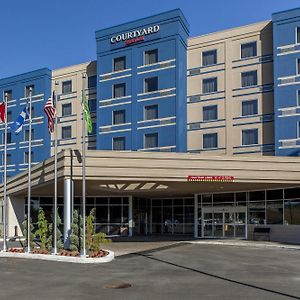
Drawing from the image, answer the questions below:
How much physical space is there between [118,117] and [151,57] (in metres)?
6.26

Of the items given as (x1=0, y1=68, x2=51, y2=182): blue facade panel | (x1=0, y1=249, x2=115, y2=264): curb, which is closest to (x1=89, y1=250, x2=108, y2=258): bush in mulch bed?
(x1=0, y1=249, x2=115, y2=264): curb

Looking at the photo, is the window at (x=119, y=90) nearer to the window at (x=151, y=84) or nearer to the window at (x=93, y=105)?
the window at (x=151, y=84)

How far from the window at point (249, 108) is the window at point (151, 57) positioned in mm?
8861

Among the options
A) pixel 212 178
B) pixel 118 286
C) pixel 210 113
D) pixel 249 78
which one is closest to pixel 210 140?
pixel 210 113

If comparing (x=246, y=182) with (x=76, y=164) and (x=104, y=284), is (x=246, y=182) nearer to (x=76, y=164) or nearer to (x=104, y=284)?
(x=76, y=164)

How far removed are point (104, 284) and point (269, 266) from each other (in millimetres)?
7311

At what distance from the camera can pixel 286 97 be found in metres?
39.9

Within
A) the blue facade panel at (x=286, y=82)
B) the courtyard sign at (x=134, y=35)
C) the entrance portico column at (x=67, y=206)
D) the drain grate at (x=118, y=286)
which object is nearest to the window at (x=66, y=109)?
the courtyard sign at (x=134, y=35)

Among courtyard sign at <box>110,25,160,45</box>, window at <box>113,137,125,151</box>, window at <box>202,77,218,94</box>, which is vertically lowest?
window at <box>113,137,125,151</box>

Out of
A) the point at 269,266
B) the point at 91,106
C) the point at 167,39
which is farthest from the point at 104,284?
the point at 91,106

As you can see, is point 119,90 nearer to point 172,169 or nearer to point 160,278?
point 172,169

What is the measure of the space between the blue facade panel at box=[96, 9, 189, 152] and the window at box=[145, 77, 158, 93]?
184mm

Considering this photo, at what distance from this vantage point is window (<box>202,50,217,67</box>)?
44562mm

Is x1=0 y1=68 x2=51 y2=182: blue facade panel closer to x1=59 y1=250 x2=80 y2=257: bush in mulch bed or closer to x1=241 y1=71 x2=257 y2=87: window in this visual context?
x1=241 y1=71 x2=257 y2=87: window
